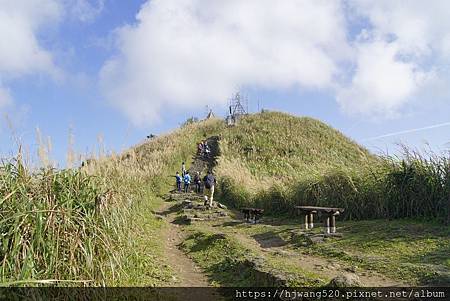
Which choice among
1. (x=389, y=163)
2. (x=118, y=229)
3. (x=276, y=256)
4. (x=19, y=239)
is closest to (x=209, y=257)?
(x=276, y=256)

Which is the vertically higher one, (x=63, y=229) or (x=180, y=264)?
(x=63, y=229)

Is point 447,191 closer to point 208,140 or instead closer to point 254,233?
point 254,233

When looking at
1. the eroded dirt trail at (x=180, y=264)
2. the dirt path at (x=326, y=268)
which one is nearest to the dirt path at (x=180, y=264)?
the eroded dirt trail at (x=180, y=264)

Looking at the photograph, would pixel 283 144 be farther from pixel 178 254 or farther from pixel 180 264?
pixel 180 264

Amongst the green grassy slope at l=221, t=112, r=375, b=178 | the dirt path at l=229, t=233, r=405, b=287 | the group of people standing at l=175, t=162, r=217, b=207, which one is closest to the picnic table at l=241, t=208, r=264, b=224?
the group of people standing at l=175, t=162, r=217, b=207

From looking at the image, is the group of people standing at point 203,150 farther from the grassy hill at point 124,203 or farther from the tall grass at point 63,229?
the tall grass at point 63,229

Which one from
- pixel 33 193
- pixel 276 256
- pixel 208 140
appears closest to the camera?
pixel 33 193

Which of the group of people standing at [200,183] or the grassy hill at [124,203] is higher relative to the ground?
→ the group of people standing at [200,183]

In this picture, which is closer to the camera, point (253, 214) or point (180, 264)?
point (180, 264)

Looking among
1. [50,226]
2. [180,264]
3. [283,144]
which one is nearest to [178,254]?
[180,264]

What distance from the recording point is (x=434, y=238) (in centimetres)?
720

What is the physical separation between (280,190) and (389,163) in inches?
162

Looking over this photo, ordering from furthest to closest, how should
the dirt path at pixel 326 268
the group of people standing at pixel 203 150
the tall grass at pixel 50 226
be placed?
the group of people standing at pixel 203 150, the dirt path at pixel 326 268, the tall grass at pixel 50 226

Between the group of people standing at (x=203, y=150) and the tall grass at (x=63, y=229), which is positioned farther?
the group of people standing at (x=203, y=150)
